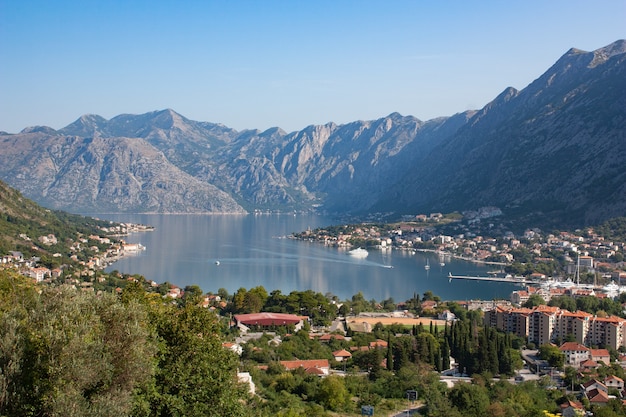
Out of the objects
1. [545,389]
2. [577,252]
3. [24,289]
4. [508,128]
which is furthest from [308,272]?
[508,128]

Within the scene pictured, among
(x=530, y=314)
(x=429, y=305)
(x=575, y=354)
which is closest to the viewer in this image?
(x=575, y=354)

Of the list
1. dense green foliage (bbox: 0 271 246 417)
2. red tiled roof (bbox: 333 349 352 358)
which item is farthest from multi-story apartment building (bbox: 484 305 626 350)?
dense green foliage (bbox: 0 271 246 417)

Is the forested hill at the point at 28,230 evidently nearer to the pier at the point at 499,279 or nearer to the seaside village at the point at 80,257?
the seaside village at the point at 80,257

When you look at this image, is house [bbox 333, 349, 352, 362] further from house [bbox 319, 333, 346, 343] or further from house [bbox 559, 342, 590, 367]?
house [bbox 559, 342, 590, 367]

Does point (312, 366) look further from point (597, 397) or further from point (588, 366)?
point (588, 366)

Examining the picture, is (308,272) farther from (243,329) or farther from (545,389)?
(545,389)

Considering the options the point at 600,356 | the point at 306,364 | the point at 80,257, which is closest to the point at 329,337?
the point at 306,364

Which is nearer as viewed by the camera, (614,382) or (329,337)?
(614,382)

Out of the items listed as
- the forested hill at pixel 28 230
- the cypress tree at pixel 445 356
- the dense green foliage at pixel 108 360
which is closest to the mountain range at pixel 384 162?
the forested hill at pixel 28 230
